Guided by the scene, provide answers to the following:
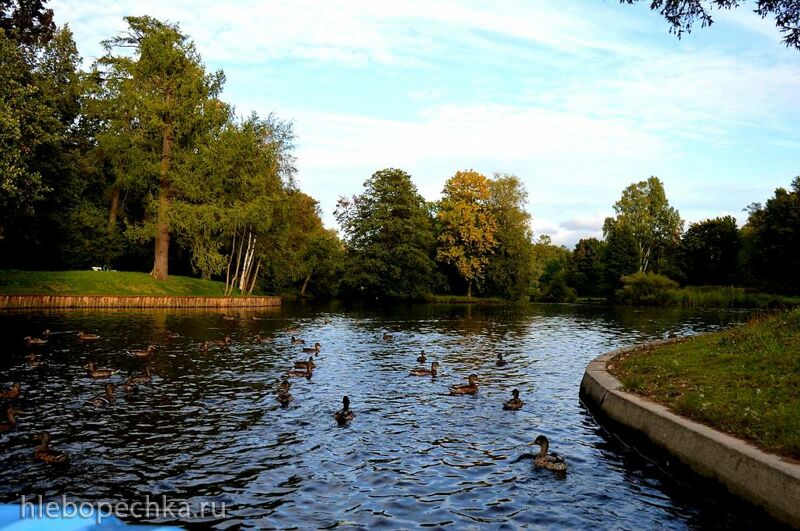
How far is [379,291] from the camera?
87688 millimetres

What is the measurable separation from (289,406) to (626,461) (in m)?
9.18

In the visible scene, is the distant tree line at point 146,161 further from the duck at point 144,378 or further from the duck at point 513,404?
the duck at point 513,404

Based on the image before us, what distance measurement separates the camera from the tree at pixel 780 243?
87.4 metres

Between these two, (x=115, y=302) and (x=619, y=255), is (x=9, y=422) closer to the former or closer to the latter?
(x=115, y=302)

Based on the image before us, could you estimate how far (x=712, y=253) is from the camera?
112m

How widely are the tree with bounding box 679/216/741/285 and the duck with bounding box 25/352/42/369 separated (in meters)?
114

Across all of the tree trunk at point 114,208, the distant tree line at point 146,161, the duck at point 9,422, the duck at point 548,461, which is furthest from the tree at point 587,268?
the duck at point 9,422

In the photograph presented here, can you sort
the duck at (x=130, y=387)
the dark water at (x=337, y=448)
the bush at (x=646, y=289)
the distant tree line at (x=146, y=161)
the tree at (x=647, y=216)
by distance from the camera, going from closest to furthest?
the dark water at (x=337, y=448) < the duck at (x=130, y=387) < the distant tree line at (x=146, y=161) < the bush at (x=646, y=289) < the tree at (x=647, y=216)

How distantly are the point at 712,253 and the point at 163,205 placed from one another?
102m

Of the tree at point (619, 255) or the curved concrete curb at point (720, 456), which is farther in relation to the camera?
Result: the tree at point (619, 255)

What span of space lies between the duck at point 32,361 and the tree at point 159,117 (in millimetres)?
37073

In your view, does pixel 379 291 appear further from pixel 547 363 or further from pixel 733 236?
pixel 733 236

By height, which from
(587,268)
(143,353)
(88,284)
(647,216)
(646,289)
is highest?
Result: (647,216)

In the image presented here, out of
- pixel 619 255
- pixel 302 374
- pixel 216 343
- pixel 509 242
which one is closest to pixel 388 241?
pixel 509 242
